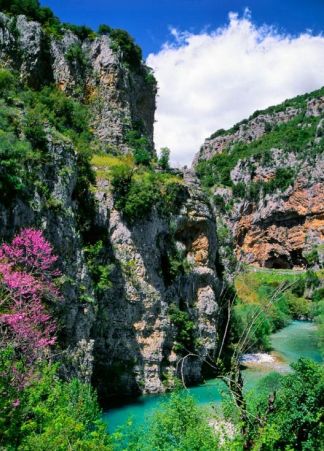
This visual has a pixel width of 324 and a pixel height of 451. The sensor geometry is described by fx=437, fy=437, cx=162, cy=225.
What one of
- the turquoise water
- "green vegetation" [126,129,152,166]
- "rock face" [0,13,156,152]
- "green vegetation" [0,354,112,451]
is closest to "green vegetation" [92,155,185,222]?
"green vegetation" [126,129,152,166]

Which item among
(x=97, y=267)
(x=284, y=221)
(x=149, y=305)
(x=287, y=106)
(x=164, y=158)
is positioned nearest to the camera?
(x=97, y=267)

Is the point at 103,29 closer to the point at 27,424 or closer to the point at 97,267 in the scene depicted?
the point at 97,267

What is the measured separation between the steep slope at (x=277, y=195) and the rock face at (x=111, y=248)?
56288mm

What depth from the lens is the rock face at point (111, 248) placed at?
2759 centimetres

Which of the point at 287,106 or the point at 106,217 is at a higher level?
the point at 287,106

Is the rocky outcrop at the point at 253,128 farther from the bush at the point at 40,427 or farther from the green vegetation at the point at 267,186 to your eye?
the bush at the point at 40,427

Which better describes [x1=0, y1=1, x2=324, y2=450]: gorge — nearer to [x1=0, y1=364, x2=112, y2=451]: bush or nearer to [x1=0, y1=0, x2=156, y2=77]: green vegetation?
[x1=0, y1=0, x2=156, y2=77]: green vegetation

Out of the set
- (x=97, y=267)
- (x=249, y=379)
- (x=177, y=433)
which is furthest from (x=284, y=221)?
(x=177, y=433)

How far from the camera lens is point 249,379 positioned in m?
39.0

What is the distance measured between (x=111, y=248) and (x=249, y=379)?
17245mm

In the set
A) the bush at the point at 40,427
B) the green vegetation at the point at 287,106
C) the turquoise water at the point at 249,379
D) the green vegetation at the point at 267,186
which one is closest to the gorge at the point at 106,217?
the turquoise water at the point at 249,379

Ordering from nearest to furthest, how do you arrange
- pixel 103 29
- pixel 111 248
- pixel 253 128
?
pixel 111 248 → pixel 103 29 → pixel 253 128

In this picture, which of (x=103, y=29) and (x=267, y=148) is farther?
(x=267, y=148)

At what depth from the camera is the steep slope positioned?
11275 cm
